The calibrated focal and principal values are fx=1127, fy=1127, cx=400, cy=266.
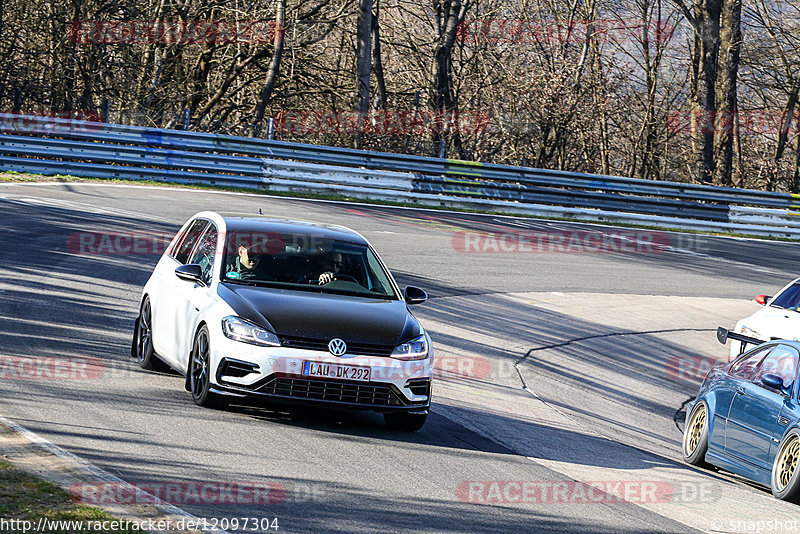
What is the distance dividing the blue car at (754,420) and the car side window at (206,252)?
4728 mm

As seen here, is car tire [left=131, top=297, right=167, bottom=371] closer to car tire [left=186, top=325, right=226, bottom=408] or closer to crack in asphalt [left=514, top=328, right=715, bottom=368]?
car tire [left=186, top=325, right=226, bottom=408]

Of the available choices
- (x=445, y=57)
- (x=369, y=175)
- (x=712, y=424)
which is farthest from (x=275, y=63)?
(x=712, y=424)

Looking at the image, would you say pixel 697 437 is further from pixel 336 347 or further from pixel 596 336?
pixel 596 336

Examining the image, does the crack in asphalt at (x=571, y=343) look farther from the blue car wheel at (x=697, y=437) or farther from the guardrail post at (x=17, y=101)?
the guardrail post at (x=17, y=101)

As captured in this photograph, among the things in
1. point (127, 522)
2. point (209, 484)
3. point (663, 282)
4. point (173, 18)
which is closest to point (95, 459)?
point (209, 484)

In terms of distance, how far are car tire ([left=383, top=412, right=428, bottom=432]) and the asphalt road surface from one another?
160mm

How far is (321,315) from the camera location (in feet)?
27.9

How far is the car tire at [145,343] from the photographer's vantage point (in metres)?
10.0

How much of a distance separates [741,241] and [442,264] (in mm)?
12361

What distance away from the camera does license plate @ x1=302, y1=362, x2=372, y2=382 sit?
8219 millimetres

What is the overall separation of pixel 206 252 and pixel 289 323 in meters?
1.71

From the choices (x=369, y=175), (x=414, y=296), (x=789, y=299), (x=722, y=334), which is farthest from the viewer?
(x=369, y=175)

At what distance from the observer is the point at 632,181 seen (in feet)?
94.0

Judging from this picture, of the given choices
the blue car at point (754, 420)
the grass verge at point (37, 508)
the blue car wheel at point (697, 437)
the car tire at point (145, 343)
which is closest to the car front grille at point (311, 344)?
the car tire at point (145, 343)
